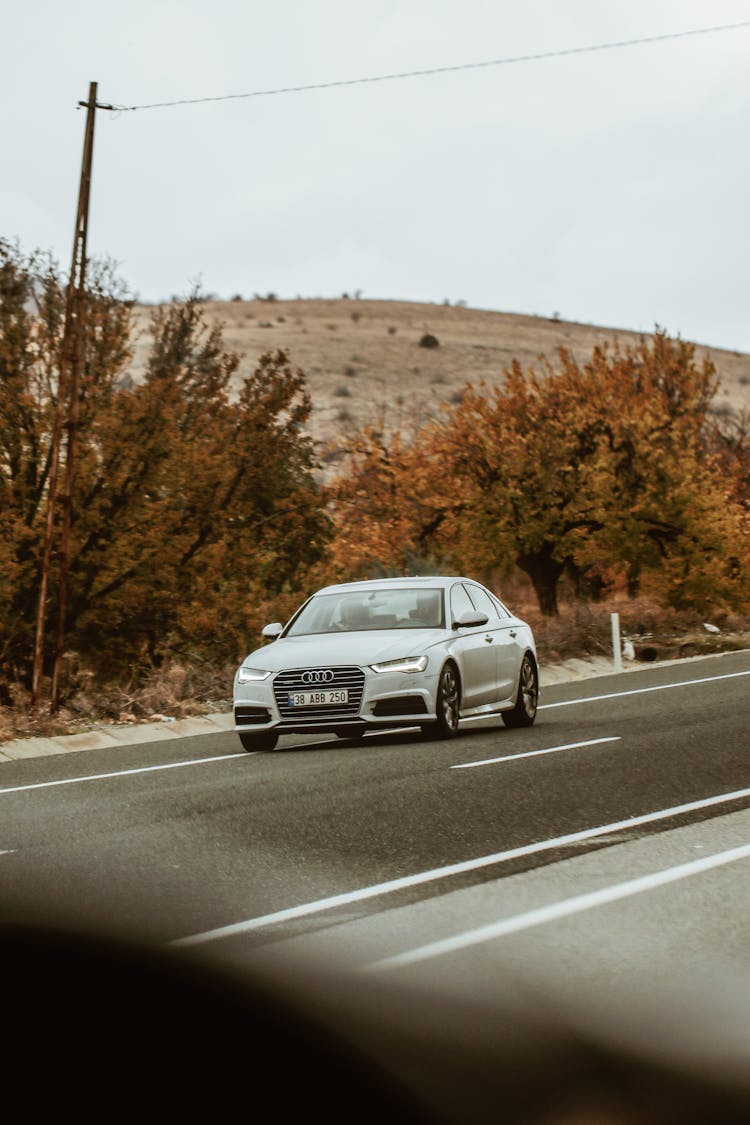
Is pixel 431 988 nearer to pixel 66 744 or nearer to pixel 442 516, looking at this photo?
pixel 66 744

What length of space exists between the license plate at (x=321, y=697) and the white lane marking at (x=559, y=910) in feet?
19.5

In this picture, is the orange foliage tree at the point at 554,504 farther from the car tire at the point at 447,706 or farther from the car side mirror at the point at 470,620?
the car tire at the point at 447,706

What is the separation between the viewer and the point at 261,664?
13820mm

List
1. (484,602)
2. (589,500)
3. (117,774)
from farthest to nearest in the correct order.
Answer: (589,500) < (484,602) < (117,774)

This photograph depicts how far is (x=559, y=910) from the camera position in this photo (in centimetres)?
630

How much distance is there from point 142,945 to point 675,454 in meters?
34.9

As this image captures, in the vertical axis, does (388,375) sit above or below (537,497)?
above

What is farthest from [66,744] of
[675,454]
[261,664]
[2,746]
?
[675,454]

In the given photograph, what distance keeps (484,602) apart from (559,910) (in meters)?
9.92

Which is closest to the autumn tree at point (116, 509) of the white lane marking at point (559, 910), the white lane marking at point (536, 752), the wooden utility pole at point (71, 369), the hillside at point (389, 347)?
the wooden utility pole at point (71, 369)

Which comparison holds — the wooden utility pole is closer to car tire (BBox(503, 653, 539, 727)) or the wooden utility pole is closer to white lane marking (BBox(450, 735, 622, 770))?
car tire (BBox(503, 653, 539, 727))

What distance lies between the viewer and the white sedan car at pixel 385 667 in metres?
13.5

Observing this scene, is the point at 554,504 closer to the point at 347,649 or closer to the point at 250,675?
→ the point at 347,649

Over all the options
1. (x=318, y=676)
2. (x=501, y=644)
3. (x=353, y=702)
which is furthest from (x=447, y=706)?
(x=501, y=644)
